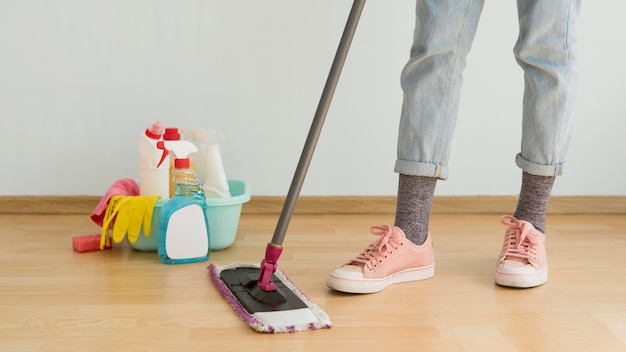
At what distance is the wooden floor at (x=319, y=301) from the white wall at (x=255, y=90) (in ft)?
0.75

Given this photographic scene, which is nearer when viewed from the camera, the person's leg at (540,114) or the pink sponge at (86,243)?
the person's leg at (540,114)

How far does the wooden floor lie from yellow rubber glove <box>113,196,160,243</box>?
5 centimetres

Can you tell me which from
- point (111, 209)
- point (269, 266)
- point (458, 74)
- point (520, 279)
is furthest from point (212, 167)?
point (520, 279)

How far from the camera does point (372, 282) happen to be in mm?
1294

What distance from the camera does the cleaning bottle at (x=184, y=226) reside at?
58.1 inches

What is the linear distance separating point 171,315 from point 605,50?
4.26 feet

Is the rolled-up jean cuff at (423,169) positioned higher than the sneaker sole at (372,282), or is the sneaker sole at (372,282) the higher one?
the rolled-up jean cuff at (423,169)

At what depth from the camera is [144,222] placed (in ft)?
5.00

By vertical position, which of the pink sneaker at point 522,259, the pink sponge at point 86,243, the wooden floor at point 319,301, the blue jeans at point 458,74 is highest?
the blue jeans at point 458,74

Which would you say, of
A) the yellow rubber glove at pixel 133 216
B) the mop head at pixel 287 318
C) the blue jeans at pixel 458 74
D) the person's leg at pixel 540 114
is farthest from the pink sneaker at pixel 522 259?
the yellow rubber glove at pixel 133 216

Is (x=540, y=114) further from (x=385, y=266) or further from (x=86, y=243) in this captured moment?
(x=86, y=243)

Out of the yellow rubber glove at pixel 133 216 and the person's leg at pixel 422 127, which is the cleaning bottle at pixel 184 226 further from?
the person's leg at pixel 422 127

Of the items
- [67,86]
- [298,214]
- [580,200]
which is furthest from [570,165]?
[67,86]

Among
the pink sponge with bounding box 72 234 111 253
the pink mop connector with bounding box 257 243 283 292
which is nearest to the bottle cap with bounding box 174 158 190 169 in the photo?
the pink sponge with bounding box 72 234 111 253
